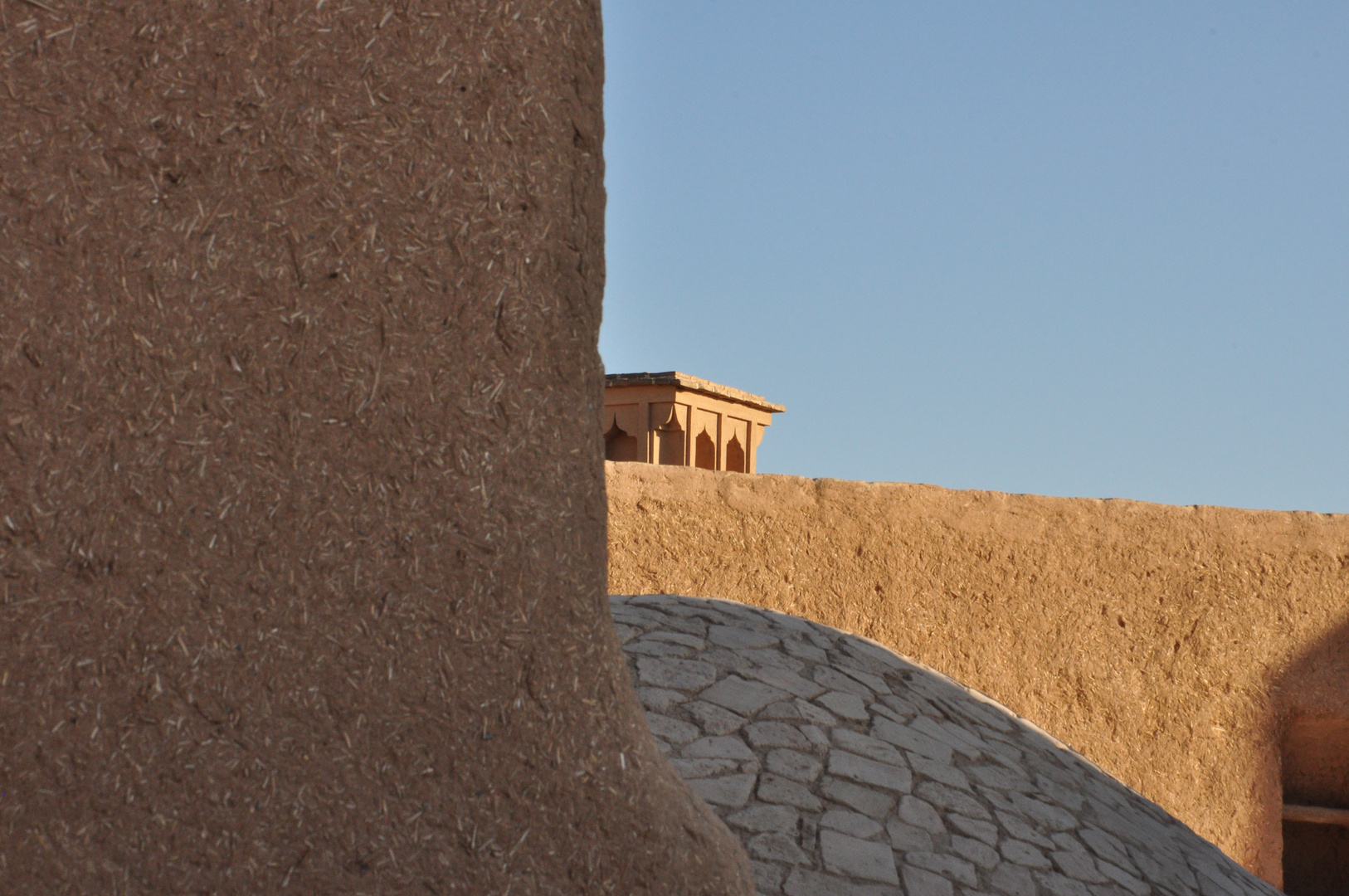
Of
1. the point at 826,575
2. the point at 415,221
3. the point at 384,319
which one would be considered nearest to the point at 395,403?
the point at 384,319

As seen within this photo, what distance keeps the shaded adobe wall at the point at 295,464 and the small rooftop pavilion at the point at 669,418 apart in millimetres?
8728

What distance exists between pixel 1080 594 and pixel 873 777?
9.68 feet

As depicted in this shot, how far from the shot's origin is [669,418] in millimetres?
10734

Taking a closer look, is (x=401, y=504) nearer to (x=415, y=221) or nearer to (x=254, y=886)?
(x=415, y=221)

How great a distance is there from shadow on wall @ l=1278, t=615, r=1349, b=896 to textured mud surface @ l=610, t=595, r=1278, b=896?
221 centimetres

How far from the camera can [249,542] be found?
1.44 meters

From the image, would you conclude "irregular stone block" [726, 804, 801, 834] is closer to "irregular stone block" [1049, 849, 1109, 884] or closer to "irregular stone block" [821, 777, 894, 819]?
"irregular stone block" [821, 777, 894, 819]

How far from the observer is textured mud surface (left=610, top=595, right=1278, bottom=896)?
3107mm

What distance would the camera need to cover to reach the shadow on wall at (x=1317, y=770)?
616 cm

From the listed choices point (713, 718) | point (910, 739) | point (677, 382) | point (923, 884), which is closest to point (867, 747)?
point (910, 739)

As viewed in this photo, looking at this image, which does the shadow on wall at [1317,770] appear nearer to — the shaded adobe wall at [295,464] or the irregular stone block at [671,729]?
the irregular stone block at [671,729]

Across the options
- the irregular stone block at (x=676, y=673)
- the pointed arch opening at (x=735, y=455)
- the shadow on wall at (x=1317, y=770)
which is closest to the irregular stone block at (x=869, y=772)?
the irregular stone block at (x=676, y=673)

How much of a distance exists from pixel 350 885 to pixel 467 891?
164 mm

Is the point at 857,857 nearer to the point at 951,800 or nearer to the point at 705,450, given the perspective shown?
the point at 951,800
